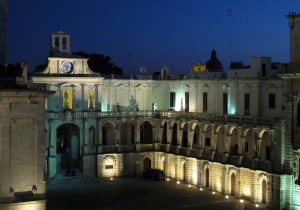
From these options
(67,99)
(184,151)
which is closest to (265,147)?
(184,151)

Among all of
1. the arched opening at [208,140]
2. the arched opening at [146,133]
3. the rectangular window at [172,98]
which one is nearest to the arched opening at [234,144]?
the arched opening at [208,140]

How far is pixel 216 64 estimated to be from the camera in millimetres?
125625

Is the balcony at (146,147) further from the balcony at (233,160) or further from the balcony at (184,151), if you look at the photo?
the balcony at (233,160)

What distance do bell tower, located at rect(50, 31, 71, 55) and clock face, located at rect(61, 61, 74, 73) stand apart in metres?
1.67

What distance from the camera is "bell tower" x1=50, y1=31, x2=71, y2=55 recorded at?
67562mm

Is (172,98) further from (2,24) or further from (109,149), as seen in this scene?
(2,24)

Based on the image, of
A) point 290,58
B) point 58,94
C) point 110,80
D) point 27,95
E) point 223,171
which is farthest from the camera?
point 110,80

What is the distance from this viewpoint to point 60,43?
6788 cm

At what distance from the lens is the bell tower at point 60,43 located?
67.6 meters

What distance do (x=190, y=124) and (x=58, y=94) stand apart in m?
16.0

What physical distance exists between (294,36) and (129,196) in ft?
75.4

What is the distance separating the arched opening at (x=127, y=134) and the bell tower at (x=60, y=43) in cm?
1233

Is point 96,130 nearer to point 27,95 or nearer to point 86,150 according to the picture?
point 86,150

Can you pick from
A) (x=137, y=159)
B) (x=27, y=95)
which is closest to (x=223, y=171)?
(x=137, y=159)
